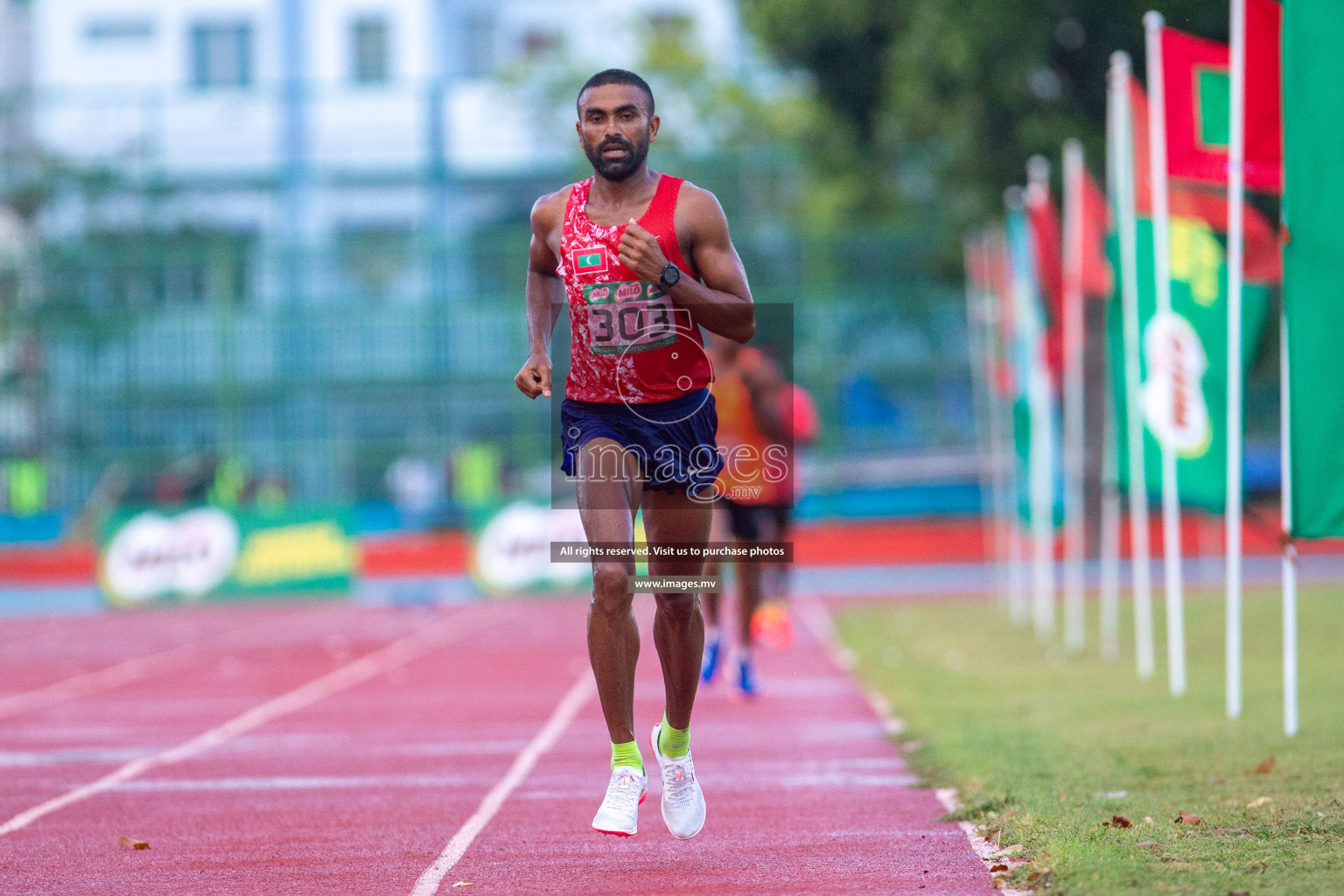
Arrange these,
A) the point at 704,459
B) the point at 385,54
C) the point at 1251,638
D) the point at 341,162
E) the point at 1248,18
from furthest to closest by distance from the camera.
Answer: the point at 385,54 < the point at 341,162 < the point at 1251,638 < the point at 1248,18 < the point at 704,459

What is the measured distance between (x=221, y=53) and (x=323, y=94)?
16.2m

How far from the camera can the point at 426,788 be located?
26.0ft

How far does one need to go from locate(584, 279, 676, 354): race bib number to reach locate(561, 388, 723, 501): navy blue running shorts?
19cm

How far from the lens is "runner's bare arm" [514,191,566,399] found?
593cm

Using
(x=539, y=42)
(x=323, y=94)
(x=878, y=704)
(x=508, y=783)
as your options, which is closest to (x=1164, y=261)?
(x=878, y=704)

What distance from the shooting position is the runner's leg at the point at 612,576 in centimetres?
587

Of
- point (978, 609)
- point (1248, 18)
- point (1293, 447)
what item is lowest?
point (978, 609)

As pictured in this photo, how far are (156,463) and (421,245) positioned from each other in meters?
5.37

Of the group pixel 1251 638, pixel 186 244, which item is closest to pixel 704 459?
pixel 1251 638

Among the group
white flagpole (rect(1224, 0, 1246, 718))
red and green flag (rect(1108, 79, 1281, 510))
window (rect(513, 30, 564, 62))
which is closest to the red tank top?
white flagpole (rect(1224, 0, 1246, 718))

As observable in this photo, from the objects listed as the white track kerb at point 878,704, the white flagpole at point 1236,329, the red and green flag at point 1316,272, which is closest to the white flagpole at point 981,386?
the white track kerb at point 878,704

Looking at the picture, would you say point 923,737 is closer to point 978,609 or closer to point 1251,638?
point 1251,638

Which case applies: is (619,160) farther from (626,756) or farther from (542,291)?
(626,756)

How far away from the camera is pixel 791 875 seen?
5617 mm
